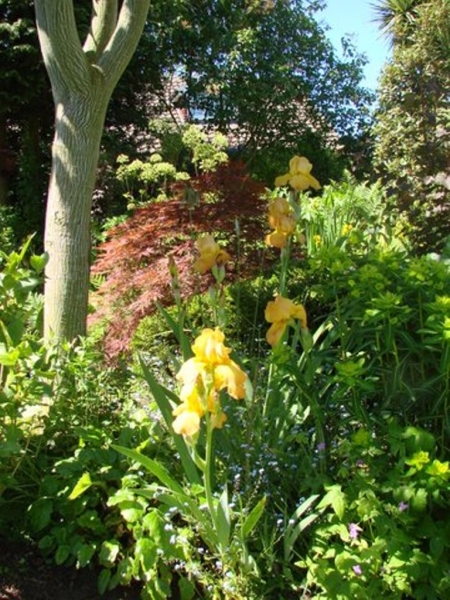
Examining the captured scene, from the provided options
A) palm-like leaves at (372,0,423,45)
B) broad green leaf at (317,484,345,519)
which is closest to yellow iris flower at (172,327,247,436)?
broad green leaf at (317,484,345,519)

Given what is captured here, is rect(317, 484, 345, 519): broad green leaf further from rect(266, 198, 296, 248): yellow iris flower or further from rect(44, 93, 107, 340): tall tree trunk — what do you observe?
rect(44, 93, 107, 340): tall tree trunk

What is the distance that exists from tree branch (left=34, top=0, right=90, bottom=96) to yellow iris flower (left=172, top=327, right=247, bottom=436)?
76.7 inches

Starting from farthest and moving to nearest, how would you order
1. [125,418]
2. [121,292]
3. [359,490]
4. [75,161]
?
[121,292]
[75,161]
[125,418]
[359,490]

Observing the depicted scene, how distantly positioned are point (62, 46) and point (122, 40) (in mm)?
369

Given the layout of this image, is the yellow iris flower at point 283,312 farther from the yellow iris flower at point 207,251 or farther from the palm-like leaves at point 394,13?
the palm-like leaves at point 394,13

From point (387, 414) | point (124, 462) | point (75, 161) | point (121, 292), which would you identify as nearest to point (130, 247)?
point (121, 292)

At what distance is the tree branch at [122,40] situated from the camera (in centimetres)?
315

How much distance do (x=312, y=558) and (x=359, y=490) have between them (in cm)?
27

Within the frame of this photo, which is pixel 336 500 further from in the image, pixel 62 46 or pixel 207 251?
pixel 62 46

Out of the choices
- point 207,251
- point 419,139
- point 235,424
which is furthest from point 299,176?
point 419,139

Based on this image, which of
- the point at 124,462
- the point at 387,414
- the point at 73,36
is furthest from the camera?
the point at 73,36

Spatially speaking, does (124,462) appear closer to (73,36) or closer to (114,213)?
(73,36)

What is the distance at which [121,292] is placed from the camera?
3703mm

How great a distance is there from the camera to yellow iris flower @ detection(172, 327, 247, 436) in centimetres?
155
